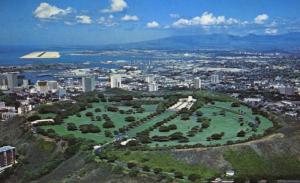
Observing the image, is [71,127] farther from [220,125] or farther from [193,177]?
[193,177]

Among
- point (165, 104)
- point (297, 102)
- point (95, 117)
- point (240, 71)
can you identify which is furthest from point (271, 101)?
point (240, 71)

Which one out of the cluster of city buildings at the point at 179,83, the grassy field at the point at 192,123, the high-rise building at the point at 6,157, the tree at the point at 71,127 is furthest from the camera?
the cluster of city buildings at the point at 179,83

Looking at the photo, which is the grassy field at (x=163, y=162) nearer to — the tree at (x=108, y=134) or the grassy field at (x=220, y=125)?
the grassy field at (x=220, y=125)

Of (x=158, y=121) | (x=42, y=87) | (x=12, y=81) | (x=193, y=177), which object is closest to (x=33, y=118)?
(x=158, y=121)

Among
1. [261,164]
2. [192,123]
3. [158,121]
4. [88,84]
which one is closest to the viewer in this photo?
[261,164]

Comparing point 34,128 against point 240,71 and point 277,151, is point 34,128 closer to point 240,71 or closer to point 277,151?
point 277,151

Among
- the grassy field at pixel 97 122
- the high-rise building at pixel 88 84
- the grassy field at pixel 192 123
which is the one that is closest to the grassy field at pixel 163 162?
the grassy field at pixel 192 123

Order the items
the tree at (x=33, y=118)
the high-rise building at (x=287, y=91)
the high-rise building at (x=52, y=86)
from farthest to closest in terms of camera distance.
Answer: the high-rise building at (x=52, y=86) → the high-rise building at (x=287, y=91) → the tree at (x=33, y=118)

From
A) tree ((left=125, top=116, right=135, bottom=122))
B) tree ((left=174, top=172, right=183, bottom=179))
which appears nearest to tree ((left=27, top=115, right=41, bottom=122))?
tree ((left=125, top=116, right=135, bottom=122))
